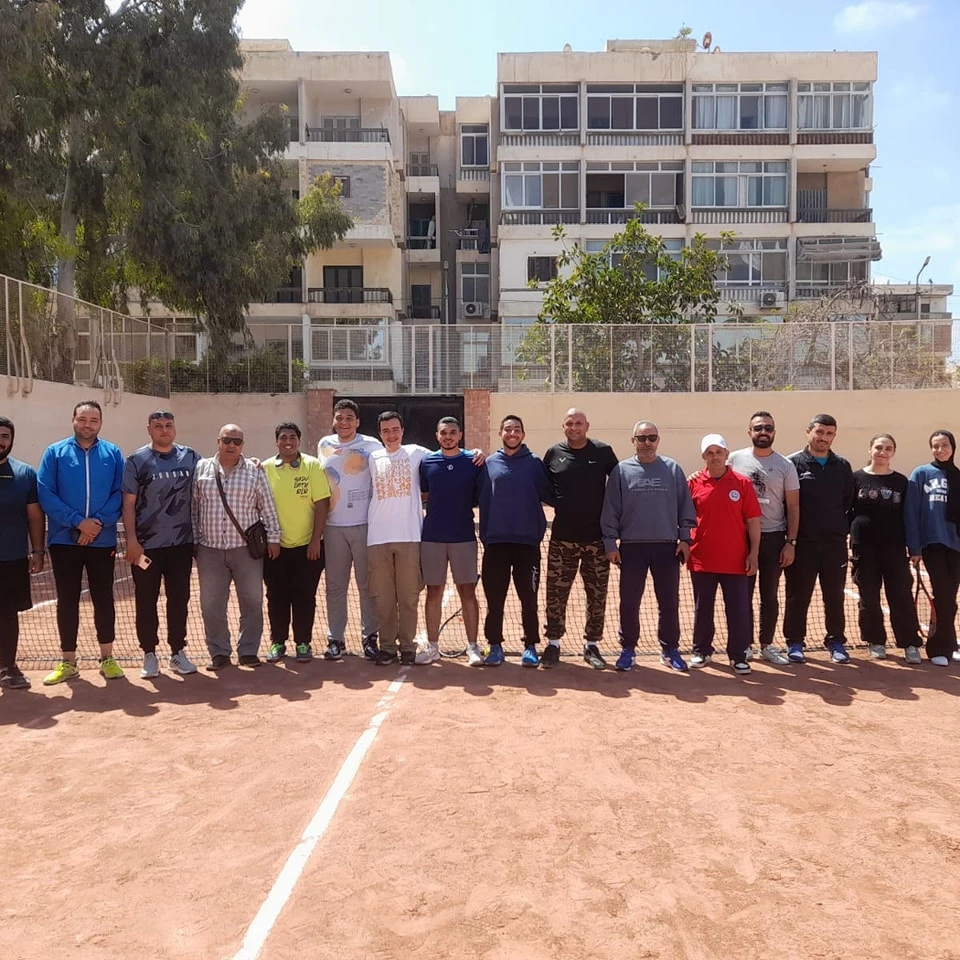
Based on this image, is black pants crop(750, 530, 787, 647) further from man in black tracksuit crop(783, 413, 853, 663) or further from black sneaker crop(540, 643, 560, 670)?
black sneaker crop(540, 643, 560, 670)

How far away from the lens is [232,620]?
9.81 meters

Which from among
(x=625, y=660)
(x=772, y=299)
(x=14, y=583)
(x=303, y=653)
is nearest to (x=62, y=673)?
(x=14, y=583)

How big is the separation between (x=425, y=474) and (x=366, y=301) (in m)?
29.6

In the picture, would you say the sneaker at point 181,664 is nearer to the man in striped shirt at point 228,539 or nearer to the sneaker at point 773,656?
the man in striped shirt at point 228,539

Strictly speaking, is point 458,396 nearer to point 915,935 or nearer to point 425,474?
point 425,474

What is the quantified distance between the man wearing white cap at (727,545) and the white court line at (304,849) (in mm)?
2824

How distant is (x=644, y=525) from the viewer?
24.1ft

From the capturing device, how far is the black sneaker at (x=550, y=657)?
7598 millimetres

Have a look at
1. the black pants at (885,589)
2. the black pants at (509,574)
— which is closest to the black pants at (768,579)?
the black pants at (885,589)

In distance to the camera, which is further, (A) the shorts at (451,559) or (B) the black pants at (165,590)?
(A) the shorts at (451,559)

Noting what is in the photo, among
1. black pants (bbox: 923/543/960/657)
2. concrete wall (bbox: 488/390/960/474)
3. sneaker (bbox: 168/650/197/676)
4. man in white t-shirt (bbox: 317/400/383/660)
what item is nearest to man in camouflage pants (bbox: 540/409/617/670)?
man in white t-shirt (bbox: 317/400/383/660)

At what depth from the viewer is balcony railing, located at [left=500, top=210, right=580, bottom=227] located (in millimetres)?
35469

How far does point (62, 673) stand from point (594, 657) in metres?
4.20

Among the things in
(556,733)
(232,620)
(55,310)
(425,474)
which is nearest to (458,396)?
(55,310)
